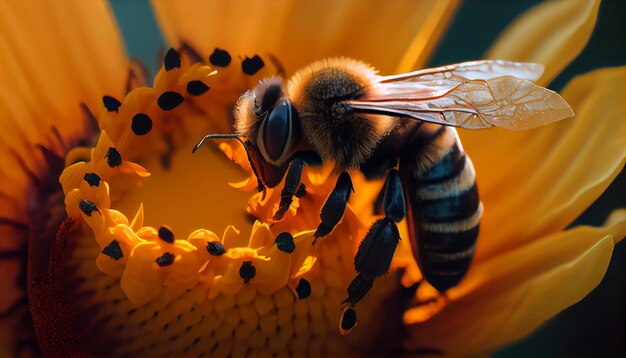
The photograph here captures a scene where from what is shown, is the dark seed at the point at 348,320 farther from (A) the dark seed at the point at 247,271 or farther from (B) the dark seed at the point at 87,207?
(B) the dark seed at the point at 87,207

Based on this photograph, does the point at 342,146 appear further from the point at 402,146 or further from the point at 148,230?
the point at 148,230

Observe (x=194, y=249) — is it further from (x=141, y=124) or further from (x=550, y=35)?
(x=550, y=35)

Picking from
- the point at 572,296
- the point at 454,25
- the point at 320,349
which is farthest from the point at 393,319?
the point at 454,25

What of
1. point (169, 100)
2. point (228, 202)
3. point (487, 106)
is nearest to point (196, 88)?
point (169, 100)

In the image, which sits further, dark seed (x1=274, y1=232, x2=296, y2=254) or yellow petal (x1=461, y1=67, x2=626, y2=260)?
yellow petal (x1=461, y1=67, x2=626, y2=260)

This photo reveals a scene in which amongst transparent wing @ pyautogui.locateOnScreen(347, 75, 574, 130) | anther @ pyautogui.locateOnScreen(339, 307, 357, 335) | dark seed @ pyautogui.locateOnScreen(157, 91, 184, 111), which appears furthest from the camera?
dark seed @ pyautogui.locateOnScreen(157, 91, 184, 111)

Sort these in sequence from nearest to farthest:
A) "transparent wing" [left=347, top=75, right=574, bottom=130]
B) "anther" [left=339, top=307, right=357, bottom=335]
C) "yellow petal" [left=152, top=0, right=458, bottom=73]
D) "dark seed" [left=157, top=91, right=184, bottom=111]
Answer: "transparent wing" [left=347, top=75, right=574, bottom=130] < "anther" [left=339, top=307, right=357, bottom=335] < "dark seed" [left=157, top=91, right=184, bottom=111] < "yellow petal" [left=152, top=0, right=458, bottom=73]

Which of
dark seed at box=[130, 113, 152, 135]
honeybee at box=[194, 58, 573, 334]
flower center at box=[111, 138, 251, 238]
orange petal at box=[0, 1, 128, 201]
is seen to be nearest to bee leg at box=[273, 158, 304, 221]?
honeybee at box=[194, 58, 573, 334]

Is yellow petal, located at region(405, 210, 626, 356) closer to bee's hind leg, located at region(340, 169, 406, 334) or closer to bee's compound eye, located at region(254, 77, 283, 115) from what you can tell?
bee's hind leg, located at region(340, 169, 406, 334)
